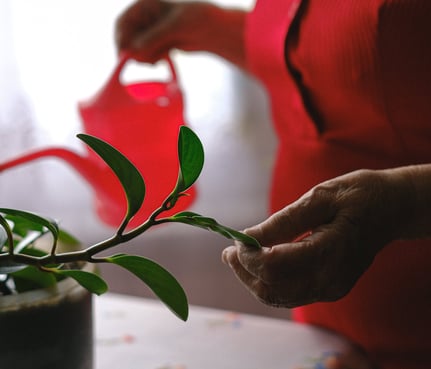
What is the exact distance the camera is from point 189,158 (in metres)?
0.37

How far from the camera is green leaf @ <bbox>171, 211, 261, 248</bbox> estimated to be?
0.36m

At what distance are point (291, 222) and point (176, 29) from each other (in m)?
0.46

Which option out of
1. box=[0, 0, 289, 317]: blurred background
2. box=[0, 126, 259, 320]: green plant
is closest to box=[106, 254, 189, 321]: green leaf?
box=[0, 126, 259, 320]: green plant

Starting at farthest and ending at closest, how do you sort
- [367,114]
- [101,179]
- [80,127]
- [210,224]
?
1. [80,127]
2. [101,179]
3. [367,114]
4. [210,224]

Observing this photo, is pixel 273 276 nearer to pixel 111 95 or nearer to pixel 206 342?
pixel 206 342

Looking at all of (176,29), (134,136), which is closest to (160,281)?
(134,136)

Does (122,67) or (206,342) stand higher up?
(122,67)

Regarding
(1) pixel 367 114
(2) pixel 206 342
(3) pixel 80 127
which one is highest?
(1) pixel 367 114

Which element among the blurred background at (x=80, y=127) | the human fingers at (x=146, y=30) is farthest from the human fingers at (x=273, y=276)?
the blurred background at (x=80, y=127)

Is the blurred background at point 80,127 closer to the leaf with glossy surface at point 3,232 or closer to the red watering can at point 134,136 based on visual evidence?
the red watering can at point 134,136

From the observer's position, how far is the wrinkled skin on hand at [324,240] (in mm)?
394

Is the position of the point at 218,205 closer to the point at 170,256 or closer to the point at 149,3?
→ the point at 170,256

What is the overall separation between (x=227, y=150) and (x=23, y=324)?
88cm

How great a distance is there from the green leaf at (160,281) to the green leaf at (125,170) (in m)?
0.03
